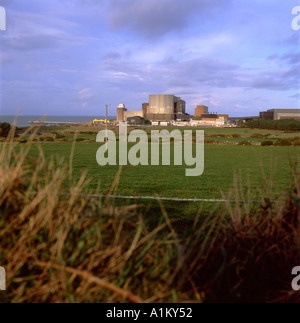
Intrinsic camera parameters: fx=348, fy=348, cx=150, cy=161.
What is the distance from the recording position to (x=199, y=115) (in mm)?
107688

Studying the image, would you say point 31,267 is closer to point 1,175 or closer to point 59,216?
point 59,216

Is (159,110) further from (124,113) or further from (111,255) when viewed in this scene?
(111,255)

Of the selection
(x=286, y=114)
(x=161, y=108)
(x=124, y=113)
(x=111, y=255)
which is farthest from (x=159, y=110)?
(x=111, y=255)

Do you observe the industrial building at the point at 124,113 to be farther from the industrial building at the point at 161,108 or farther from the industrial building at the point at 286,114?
the industrial building at the point at 286,114

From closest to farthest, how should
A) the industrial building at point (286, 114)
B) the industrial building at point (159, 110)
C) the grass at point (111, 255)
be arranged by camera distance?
the grass at point (111, 255)
the industrial building at point (286, 114)
the industrial building at point (159, 110)

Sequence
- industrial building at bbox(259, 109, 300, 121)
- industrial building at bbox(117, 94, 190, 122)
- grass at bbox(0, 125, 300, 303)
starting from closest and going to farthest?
grass at bbox(0, 125, 300, 303)
industrial building at bbox(259, 109, 300, 121)
industrial building at bbox(117, 94, 190, 122)

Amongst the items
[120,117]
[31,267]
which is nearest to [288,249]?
[31,267]

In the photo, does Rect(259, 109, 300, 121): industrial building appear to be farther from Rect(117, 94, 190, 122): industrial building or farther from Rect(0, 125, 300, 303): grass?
Rect(0, 125, 300, 303): grass

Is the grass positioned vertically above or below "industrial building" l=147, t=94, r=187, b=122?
Result: below

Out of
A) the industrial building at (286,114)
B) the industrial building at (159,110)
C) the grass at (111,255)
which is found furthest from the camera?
the industrial building at (159,110)

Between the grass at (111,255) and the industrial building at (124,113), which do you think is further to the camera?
the industrial building at (124,113)

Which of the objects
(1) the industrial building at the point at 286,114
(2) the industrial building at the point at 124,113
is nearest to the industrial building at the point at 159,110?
(2) the industrial building at the point at 124,113

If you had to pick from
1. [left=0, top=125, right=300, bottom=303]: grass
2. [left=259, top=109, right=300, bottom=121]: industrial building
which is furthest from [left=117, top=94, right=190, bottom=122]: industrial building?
[left=0, top=125, right=300, bottom=303]: grass
